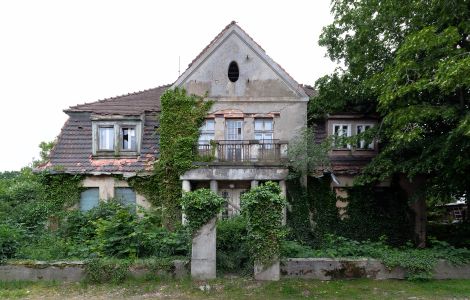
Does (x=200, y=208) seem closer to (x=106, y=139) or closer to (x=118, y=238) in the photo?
(x=118, y=238)

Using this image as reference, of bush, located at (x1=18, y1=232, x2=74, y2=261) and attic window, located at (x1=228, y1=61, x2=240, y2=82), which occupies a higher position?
attic window, located at (x1=228, y1=61, x2=240, y2=82)

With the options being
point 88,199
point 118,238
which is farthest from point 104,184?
point 118,238

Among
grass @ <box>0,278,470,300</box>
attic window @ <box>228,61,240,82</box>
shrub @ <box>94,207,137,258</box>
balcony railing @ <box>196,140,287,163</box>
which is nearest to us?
grass @ <box>0,278,470,300</box>

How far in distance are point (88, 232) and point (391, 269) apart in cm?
1133

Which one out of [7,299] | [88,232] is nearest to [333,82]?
[88,232]

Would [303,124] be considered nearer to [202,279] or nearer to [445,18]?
[445,18]

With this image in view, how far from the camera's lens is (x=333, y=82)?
1828cm

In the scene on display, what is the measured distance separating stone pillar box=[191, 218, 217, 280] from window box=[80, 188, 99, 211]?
905 cm

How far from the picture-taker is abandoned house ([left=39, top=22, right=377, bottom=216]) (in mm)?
18438

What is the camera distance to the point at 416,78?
1337cm

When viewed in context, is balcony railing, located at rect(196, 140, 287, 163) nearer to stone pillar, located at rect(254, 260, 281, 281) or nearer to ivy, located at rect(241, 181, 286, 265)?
ivy, located at rect(241, 181, 286, 265)

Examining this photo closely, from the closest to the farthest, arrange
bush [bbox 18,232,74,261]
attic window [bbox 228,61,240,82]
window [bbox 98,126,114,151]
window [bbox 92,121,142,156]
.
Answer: bush [bbox 18,232,74,261] < attic window [bbox 228,61,240,82] < window [bbox 92,121,142,156] < window [bbox 98,126,114,151]

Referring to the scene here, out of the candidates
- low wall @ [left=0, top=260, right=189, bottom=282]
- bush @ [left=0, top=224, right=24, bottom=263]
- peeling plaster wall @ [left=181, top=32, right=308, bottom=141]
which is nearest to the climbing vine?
peeling plaster wall @ [left=181, top=32, right=308, bottom=141]

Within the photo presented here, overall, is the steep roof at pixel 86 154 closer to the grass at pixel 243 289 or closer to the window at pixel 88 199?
the window at pixel 88 199
